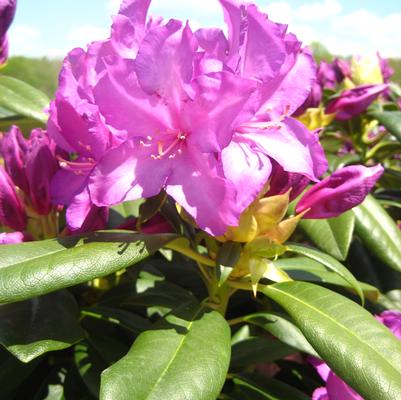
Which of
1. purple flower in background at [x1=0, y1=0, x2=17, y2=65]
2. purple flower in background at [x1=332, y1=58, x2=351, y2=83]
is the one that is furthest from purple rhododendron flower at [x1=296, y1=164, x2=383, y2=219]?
purple flower in background at [x1=332, y1=58, x2=351, y2=83]

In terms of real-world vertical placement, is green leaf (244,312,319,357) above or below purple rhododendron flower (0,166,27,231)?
below

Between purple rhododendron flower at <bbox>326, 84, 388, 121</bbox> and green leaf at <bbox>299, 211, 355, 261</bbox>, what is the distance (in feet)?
1.54

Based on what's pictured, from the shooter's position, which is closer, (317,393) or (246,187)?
(246,187)

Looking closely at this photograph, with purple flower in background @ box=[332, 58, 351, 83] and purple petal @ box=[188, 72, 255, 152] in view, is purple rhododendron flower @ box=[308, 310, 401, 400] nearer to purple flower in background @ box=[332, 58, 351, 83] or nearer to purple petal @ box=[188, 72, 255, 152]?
purple petal @ box=[188, 72, 255, 152]

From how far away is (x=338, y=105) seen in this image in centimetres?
154

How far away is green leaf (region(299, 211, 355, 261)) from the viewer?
111 centimetres

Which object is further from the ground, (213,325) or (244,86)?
(244,86)

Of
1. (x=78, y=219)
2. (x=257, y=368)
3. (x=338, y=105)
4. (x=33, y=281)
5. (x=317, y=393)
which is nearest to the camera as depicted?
(x=33, y=281)

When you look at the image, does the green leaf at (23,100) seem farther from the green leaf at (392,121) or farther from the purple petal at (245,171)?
the green leaf at (392,121)

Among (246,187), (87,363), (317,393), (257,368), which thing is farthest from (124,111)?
(257,368)

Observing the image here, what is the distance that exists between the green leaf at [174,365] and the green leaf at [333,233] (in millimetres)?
328

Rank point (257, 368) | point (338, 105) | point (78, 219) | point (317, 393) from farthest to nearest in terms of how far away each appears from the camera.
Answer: point (338, 105) → point (257, 368) → point (317, 393) → point (78, 219)

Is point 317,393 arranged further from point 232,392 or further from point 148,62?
point 148,62

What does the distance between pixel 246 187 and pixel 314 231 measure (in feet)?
1.30
